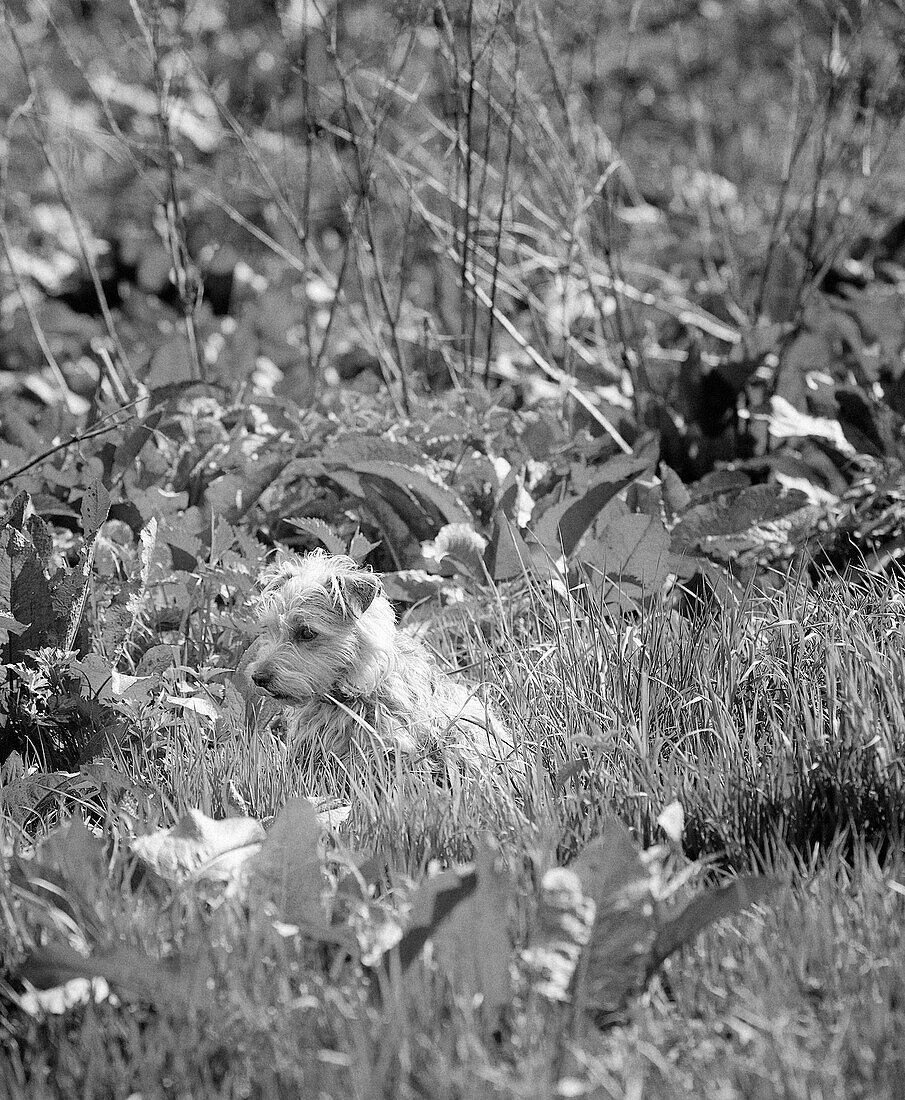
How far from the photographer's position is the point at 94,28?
1020 cm

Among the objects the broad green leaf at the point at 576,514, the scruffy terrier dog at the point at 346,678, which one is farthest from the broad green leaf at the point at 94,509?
the broad green leaf at the point at 576,514

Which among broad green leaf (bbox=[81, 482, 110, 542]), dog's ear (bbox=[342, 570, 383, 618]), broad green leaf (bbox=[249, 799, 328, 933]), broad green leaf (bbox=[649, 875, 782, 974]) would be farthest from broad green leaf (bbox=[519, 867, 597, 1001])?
broad green leaf (bbox=[81, 482, 110, 542])

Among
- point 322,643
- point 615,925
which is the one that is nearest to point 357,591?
point 322,643

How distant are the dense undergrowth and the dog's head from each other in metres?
0.12

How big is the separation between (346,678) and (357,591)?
10.3 inches

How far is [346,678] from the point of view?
362 centimetres

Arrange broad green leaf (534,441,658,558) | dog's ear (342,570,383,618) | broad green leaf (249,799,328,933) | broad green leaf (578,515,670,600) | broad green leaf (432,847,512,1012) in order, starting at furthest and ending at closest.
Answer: broad green leaf (534,441,658,558) < broad green leaf (578,515,670,600) < dog's ear (342,570,383,618) < broad green leaf (249,799,328,933) < broad green leaf (432,847,512,1012)

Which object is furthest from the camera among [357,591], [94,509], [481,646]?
[481,646]

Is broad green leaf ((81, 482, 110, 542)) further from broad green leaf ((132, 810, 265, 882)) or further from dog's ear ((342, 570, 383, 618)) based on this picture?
broad green leaf ((132, 810, 265, 882))

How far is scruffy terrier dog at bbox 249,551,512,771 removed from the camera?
3.54 m

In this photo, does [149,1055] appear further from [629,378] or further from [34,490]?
[629,378]

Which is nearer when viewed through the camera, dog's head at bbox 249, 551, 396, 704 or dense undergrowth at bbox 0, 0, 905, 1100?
dense undergrowth at bbox 0, 0, 905, 1100

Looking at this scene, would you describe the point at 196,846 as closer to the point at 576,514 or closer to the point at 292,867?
the point at 292,867

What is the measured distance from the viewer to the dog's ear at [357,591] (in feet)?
Answer: 11.5
